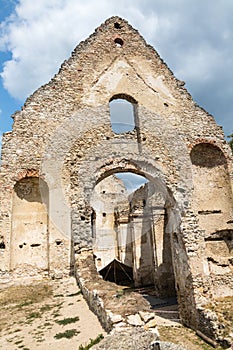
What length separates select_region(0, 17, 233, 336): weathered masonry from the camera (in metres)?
9.62

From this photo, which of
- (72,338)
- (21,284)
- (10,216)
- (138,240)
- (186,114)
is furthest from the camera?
(138,240)

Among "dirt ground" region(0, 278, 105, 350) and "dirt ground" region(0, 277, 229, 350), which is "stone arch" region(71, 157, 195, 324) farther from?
"dirt ground" region(0, 278, 105, 350)

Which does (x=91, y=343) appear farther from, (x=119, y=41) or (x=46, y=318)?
(x=119, y=41)

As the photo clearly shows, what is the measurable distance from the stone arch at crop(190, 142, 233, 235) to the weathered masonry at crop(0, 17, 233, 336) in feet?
0.14

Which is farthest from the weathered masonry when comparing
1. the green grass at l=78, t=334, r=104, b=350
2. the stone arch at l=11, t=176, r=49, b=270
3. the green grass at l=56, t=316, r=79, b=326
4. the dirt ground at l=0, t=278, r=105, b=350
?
the green grass at l=78, t=334, r=104, b=350

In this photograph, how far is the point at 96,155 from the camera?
1098 cm

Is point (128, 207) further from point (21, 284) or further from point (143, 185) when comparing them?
point (21, 284)

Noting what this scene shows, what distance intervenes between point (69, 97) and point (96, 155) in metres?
2.62

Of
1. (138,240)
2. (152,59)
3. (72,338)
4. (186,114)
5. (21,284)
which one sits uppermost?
(152,59)

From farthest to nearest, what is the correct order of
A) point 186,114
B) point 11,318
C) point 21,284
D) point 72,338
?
point 186,114 → point 21,284 → point 11,318 → point 72,338

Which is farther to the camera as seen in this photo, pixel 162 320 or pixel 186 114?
pixel 186 114

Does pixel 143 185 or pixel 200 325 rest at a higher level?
pixel 143 185

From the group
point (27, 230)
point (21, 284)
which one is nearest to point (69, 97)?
point (27, 230)

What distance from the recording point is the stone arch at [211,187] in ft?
39.6
